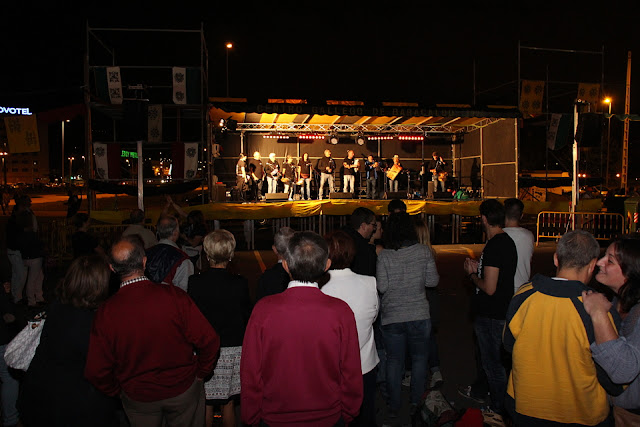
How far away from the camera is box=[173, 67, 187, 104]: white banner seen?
15844 mm

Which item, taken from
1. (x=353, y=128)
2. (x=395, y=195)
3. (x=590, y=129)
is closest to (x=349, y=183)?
(x=395, y=195)

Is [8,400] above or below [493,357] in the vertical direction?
below

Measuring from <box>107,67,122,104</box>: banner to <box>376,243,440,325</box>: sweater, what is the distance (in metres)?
13.8

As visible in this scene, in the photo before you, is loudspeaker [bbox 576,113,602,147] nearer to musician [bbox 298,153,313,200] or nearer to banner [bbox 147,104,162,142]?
musician [bbox 298,153,313,200]

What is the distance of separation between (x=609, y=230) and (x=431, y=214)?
5.67m

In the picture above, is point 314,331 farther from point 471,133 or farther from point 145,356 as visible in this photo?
point 471,133

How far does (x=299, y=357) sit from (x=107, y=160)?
48.8 ft

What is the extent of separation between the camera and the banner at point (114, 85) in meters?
15.4

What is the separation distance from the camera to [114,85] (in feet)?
51.2

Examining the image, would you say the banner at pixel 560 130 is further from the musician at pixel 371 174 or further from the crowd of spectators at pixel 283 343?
the crowd of spectators at pixel 283 343

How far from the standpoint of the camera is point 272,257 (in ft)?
46.9

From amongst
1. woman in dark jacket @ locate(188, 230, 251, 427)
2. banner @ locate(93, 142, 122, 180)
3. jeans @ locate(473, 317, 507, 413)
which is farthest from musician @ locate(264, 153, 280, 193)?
woman in dark jacket @ locate(188, 230, 251, 427)

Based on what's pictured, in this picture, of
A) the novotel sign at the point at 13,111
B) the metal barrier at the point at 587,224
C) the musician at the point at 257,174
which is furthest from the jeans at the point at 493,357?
the musician at the point at 257,174

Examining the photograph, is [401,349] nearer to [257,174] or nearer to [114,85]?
[114,85]
